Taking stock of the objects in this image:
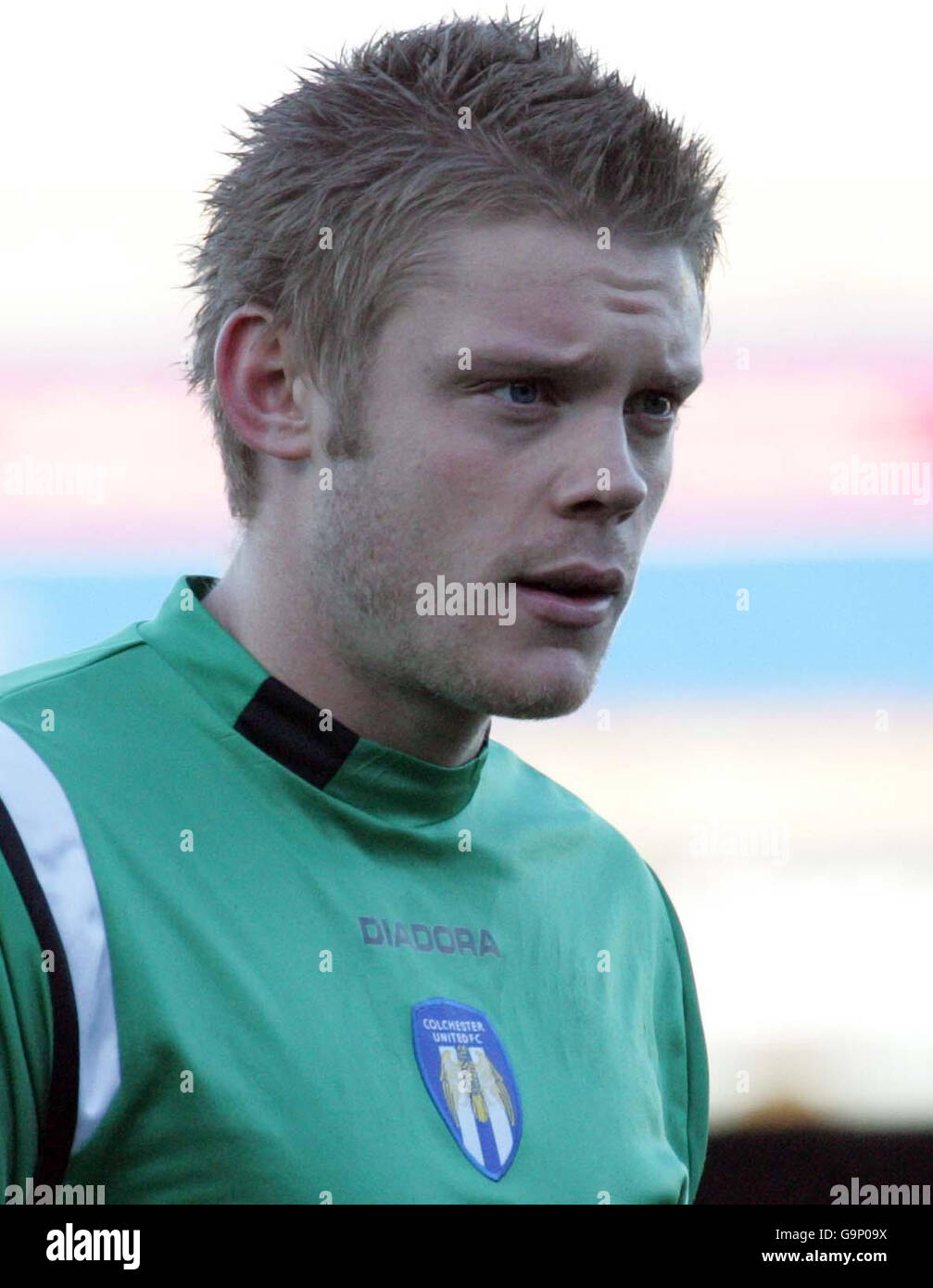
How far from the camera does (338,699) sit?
2.38 metres

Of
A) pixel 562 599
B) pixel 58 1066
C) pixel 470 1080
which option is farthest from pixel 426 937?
pixel 58 1066

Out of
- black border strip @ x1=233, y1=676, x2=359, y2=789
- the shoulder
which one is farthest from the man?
the shoulder

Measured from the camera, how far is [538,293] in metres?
2.27

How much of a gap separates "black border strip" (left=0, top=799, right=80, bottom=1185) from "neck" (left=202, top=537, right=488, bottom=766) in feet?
1.87

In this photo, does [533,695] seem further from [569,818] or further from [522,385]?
[569,818]

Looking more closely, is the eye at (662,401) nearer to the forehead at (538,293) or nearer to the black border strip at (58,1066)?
the forehead at (538,293)

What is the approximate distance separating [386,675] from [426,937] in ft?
1.18

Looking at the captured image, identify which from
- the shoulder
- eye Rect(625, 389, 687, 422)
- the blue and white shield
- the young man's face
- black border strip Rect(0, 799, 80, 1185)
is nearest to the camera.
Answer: black border strip Rect(0, 799, 80, 1185)

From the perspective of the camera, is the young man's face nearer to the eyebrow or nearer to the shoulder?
the eyebrow

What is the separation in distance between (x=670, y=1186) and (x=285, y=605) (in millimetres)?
974

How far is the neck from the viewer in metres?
2.37
